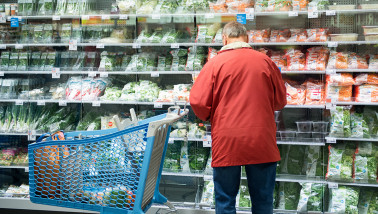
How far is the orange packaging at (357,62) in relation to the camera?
420cm

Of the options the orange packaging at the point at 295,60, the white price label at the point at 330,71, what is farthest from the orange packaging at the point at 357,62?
the orange packaging at the point at 295,60

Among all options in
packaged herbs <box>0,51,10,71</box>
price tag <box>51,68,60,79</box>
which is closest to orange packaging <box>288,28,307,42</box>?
price tag <box>51,68,60,79</box>

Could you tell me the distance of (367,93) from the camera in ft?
13.8

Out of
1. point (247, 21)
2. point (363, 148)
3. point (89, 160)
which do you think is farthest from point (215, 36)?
point (89, 160)

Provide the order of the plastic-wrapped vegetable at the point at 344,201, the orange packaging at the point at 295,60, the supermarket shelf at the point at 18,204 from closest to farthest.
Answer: the plastic-wrapped vegetable at the point at 344,201 → the orange packaging at the point at 295,60 → the supermarket shelf at the point at 18,204

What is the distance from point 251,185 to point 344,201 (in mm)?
1704

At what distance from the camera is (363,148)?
4.25 metres

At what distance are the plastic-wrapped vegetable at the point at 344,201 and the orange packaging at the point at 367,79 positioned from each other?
1.04 meters

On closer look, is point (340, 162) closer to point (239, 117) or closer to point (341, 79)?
point (341, 79)

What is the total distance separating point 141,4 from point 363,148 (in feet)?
9.02

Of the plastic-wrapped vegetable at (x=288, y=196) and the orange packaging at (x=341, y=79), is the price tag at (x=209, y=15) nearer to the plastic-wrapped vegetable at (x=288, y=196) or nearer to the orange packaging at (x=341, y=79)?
the orange packaging at (x=341, y=79)

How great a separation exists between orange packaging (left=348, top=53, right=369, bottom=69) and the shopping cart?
2.14 m

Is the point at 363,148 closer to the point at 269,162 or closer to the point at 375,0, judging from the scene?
the point at 375,0

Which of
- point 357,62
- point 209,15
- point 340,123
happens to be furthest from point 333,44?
point 209,15
